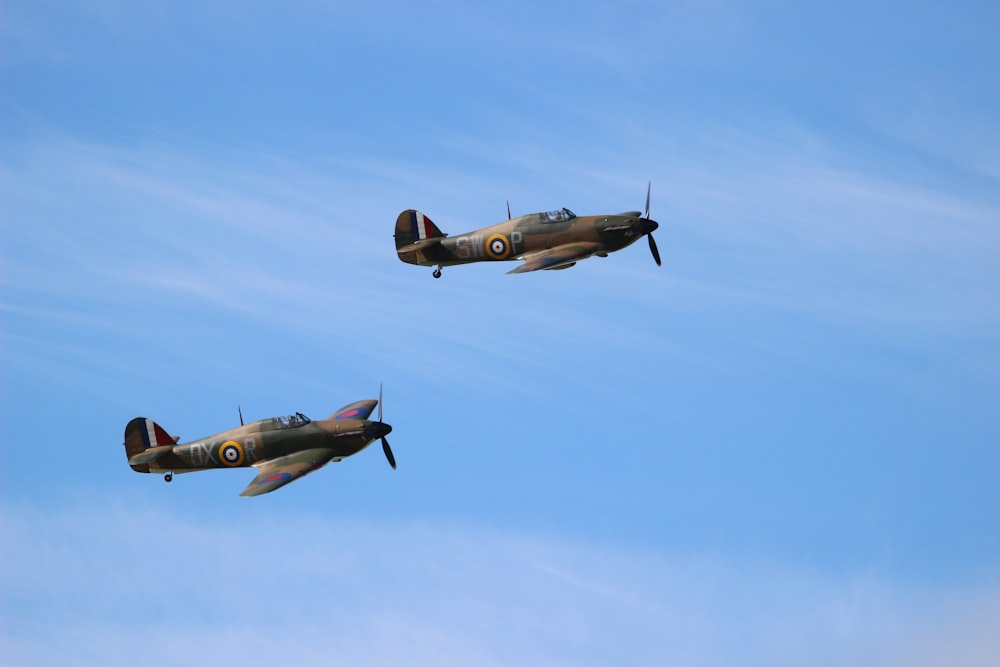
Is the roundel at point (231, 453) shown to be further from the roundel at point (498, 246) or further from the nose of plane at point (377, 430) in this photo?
the roundel at point (498, 246)

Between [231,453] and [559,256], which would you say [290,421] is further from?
[559,256]

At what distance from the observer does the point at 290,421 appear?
2803 inches

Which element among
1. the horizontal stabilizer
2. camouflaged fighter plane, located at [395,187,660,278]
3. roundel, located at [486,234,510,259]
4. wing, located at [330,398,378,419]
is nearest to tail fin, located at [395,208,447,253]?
camouflaged fighter plane, located at [395,187,660,278]

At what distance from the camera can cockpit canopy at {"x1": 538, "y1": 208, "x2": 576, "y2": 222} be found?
79312 millimetres

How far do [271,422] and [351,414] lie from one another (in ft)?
16.2

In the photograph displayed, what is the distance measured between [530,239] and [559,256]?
10.9ft

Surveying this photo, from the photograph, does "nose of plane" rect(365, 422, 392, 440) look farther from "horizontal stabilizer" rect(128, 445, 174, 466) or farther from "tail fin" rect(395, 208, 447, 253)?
"tail fin" rect(395, 208, 447, 253)

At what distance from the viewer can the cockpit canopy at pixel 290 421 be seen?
71125 mm

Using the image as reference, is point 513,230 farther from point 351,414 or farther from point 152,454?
point 152,454

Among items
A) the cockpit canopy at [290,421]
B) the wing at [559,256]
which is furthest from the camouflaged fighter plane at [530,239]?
the cockpit canopy at [290,421]

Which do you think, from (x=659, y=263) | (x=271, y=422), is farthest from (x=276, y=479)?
(x=659, y=263)

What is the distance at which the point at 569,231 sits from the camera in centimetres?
7906

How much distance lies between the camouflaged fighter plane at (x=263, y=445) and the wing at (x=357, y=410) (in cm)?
169

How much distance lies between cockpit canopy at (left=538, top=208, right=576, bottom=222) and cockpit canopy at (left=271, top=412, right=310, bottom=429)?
1877 cm
